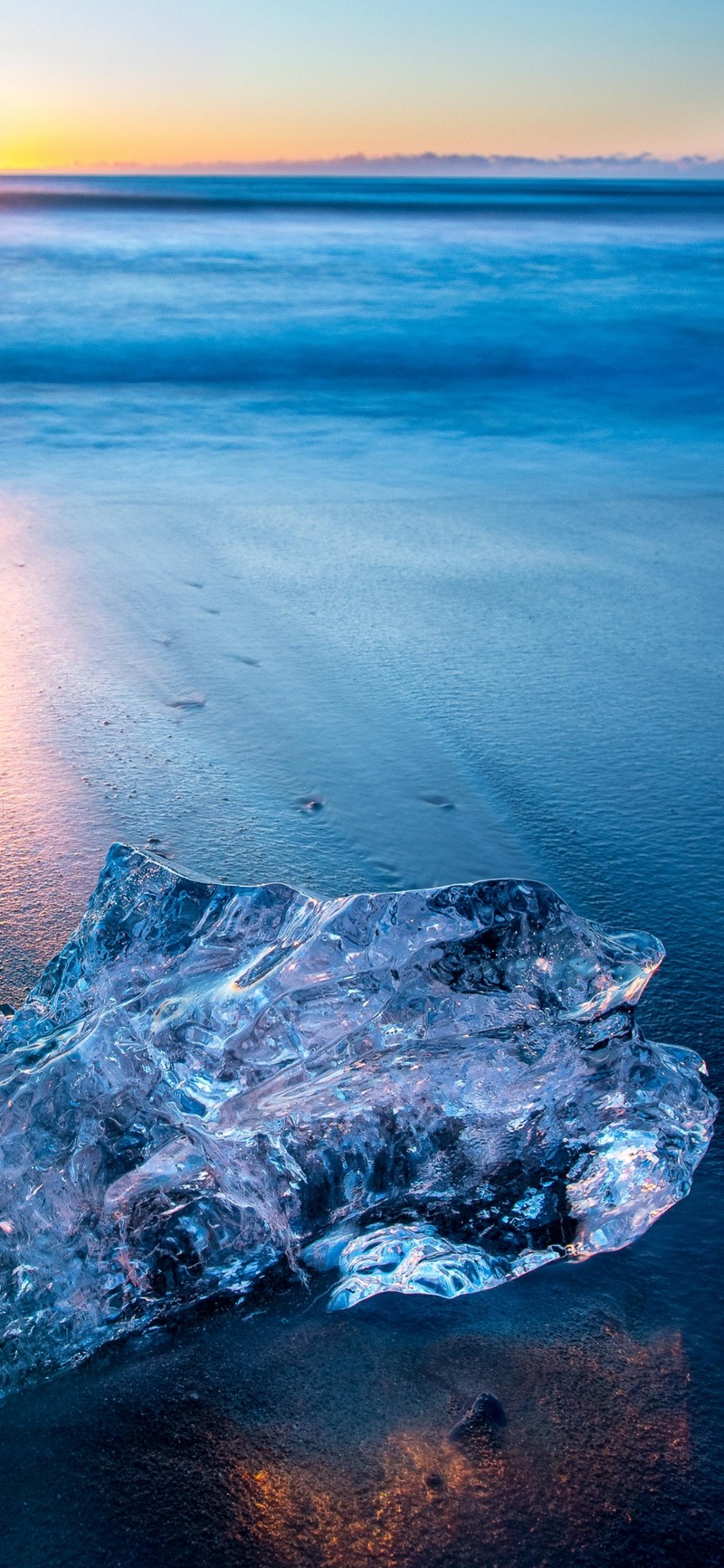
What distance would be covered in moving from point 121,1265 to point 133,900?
0.51 m

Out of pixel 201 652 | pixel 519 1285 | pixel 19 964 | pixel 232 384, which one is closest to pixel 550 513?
pixel 201 652

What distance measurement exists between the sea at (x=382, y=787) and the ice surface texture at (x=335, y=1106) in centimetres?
7

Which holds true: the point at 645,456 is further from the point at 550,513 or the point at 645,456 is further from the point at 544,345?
the point at 544,345

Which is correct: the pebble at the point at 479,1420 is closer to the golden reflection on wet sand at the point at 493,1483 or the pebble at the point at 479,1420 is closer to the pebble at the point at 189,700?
the golden reflection on wet sand at the point at 493,1483

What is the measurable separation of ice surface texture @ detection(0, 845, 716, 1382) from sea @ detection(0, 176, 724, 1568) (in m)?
0.07

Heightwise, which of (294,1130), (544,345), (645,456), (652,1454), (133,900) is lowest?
(652,1454)

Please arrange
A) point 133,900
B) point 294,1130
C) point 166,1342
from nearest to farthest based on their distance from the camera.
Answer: point 166,1342
point 294,1130
point 133,900

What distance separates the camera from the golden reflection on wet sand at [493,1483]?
3.43 feet

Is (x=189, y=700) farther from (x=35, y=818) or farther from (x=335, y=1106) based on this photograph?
(x=335, y=1106)

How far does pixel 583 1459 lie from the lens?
112 centimetres

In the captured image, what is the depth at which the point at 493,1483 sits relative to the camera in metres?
1.10

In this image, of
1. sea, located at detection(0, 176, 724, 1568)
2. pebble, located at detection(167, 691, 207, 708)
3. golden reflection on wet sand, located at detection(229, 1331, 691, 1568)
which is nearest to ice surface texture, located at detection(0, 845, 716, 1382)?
sea, located at detection(0, 176, 724, 1568)

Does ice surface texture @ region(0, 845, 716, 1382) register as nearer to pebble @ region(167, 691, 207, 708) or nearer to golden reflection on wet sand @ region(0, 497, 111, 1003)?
golden reflection on wet sand @ region(0, 497, 111, 1003)

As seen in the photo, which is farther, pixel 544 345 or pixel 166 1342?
pixel 544 345
